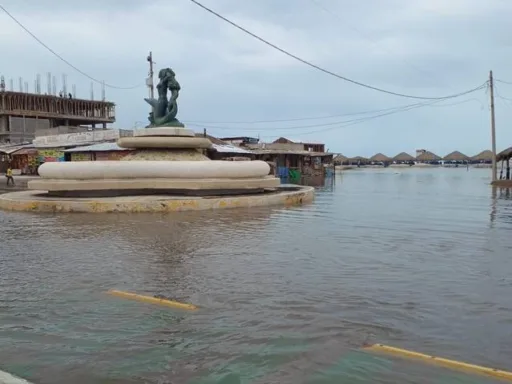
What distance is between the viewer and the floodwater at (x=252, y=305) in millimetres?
3695

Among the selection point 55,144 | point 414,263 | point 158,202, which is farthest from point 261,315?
point 55,144

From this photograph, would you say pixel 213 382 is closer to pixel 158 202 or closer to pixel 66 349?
pixel 66 349

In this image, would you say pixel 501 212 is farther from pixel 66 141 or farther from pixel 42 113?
pixel 42 113

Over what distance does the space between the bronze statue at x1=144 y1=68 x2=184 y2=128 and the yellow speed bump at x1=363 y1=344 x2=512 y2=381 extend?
15002 millimetres

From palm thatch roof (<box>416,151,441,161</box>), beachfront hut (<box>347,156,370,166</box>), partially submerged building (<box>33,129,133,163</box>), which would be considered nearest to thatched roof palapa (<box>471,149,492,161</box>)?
palm thatch roof (<box>416,151,441,161</box>)

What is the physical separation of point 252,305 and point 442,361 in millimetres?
1945

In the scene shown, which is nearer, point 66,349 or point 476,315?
point 66,349

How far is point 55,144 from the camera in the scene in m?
41.7

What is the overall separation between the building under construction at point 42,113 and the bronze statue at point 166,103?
4718cm

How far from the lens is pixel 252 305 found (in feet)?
16.8

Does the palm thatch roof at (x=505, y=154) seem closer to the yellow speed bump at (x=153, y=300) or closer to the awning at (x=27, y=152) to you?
the yellow speed bump at (x=153, y=300)

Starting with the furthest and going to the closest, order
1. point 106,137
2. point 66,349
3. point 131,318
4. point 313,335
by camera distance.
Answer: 1. point 106,137
2. point 131,318
3. point 313,335
4. point 66,349

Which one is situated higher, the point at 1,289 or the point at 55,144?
the point at 55,144

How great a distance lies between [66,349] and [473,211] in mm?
12913
